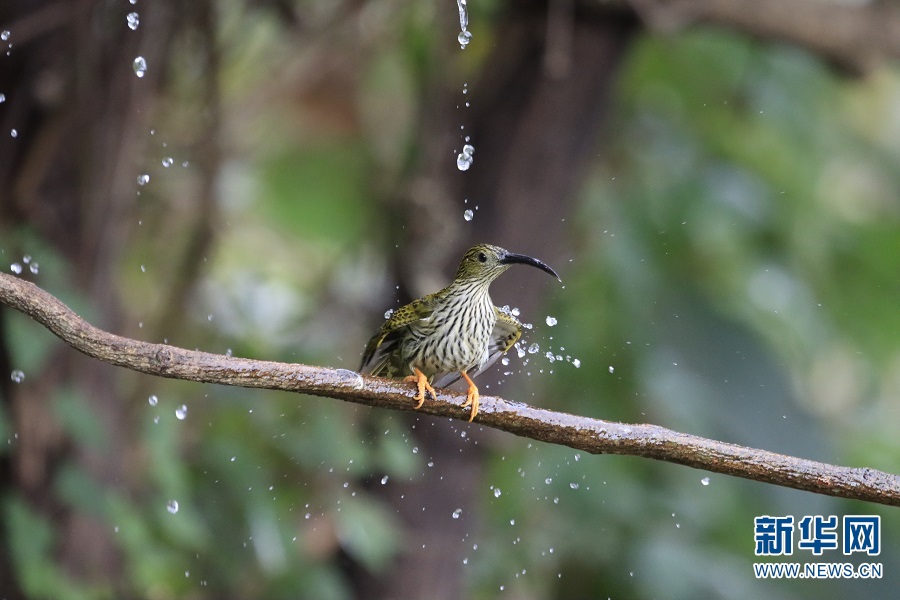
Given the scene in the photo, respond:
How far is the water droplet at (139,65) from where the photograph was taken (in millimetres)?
4539

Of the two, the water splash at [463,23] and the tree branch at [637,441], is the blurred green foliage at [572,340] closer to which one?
the water splash at [463,23]

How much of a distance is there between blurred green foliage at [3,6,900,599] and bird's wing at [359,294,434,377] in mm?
649

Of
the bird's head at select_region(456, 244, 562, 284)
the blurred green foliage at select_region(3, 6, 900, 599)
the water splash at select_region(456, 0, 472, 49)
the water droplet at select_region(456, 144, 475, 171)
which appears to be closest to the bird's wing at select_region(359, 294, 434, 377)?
the bird's head at select_region(456, 244, 562, 284)

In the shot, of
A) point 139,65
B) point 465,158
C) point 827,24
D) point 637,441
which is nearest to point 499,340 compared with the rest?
point 637,441

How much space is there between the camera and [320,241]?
21.7 feet

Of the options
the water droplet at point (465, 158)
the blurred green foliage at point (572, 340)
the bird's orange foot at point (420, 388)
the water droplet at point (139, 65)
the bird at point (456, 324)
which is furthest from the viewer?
the water droplet at point (465, 158)

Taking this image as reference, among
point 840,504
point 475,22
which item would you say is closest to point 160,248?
point 475,22

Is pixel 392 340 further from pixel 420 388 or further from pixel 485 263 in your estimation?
pixel 420 388

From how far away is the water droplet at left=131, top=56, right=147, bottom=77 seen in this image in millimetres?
4539

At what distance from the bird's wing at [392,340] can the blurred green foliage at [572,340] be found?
0.65 metres

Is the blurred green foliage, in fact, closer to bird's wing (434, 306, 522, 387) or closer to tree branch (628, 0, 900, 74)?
tree branch (628, 0, 900, 74)

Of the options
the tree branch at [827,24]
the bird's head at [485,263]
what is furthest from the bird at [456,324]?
the tree branch at [827,24]

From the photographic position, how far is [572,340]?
18.9 ft

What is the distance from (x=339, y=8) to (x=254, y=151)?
1531 mm
